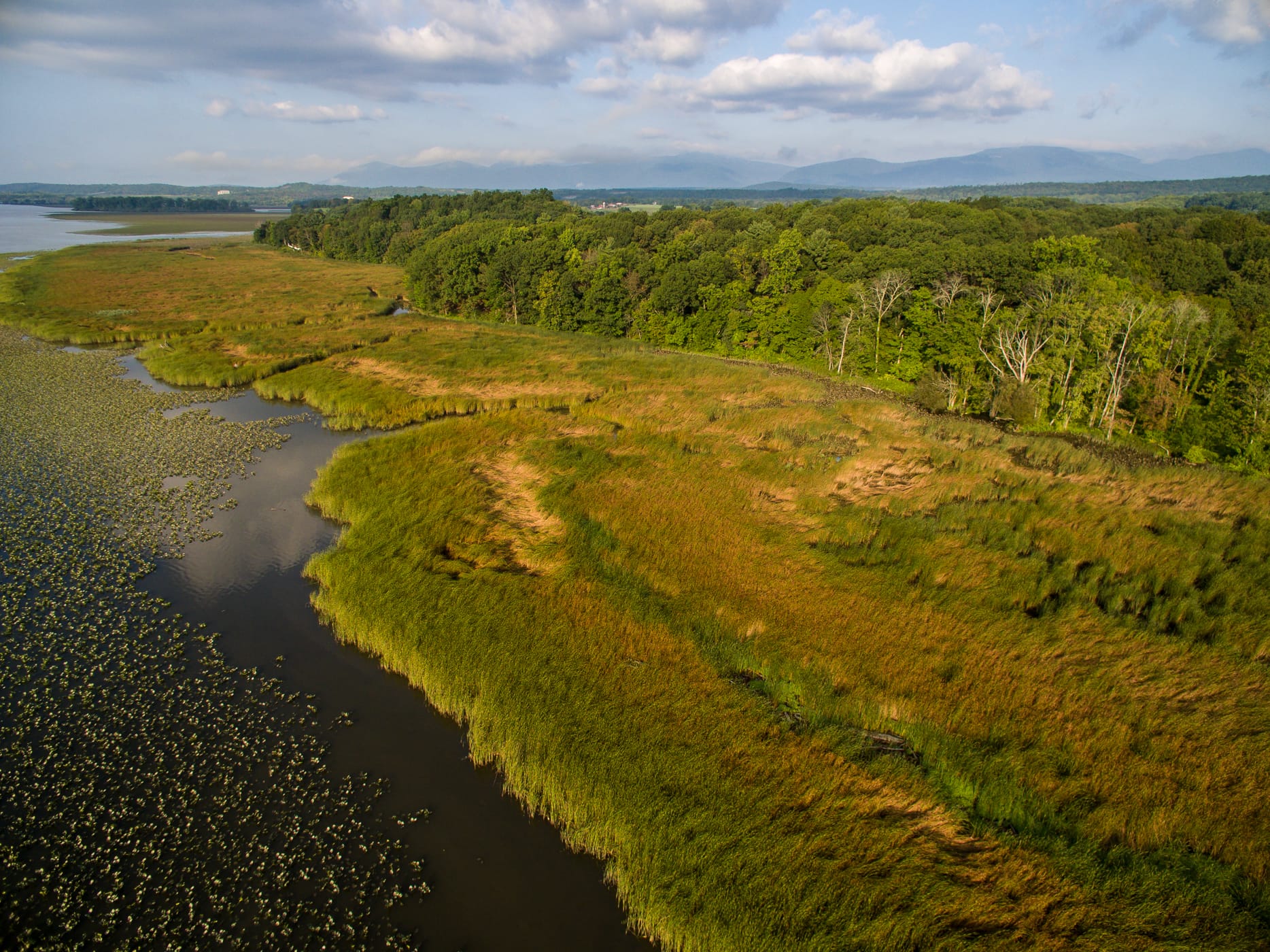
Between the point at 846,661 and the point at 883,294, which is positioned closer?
the point at 846,661

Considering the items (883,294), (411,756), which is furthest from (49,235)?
(411,756)

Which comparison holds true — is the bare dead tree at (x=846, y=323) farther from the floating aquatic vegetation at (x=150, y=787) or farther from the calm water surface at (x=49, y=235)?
the calm water surface at (x=49, y=235)

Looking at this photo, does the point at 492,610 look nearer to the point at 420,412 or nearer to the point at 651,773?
the point at 651,773

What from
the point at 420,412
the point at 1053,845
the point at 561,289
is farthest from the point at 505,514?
the point at 561,289

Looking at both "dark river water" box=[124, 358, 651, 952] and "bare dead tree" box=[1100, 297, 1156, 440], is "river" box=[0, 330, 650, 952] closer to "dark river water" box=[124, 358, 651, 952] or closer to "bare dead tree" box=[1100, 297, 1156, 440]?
"dark river water" box=[124, 358, 651, 952]

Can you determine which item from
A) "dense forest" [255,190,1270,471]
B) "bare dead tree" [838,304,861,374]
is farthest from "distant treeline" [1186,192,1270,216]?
"bare dead tree" [838,304,861,374]

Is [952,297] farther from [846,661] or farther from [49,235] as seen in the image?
[49,235]
